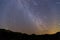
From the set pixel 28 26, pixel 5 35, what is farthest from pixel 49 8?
pixel 5 35

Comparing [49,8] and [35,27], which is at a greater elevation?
[49,8]

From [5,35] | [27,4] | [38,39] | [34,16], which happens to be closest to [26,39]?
[38,39]

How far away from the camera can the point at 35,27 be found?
2611 mm

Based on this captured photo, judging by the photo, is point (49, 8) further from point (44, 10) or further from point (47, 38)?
point (47, 38)

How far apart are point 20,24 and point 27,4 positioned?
1.30ft

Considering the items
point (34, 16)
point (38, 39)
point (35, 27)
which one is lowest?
point (38, 39)

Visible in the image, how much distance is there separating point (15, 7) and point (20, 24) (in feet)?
1.08

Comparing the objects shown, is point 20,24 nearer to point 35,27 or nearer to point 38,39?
point 35,27

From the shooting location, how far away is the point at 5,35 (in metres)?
2.28

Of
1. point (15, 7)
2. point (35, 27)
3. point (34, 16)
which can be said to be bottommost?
point (35, 27)

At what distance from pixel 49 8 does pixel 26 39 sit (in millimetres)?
751

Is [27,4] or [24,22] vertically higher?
[27,4]

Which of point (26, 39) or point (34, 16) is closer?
point (26, 39)

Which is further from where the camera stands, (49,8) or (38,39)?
(49,8)
